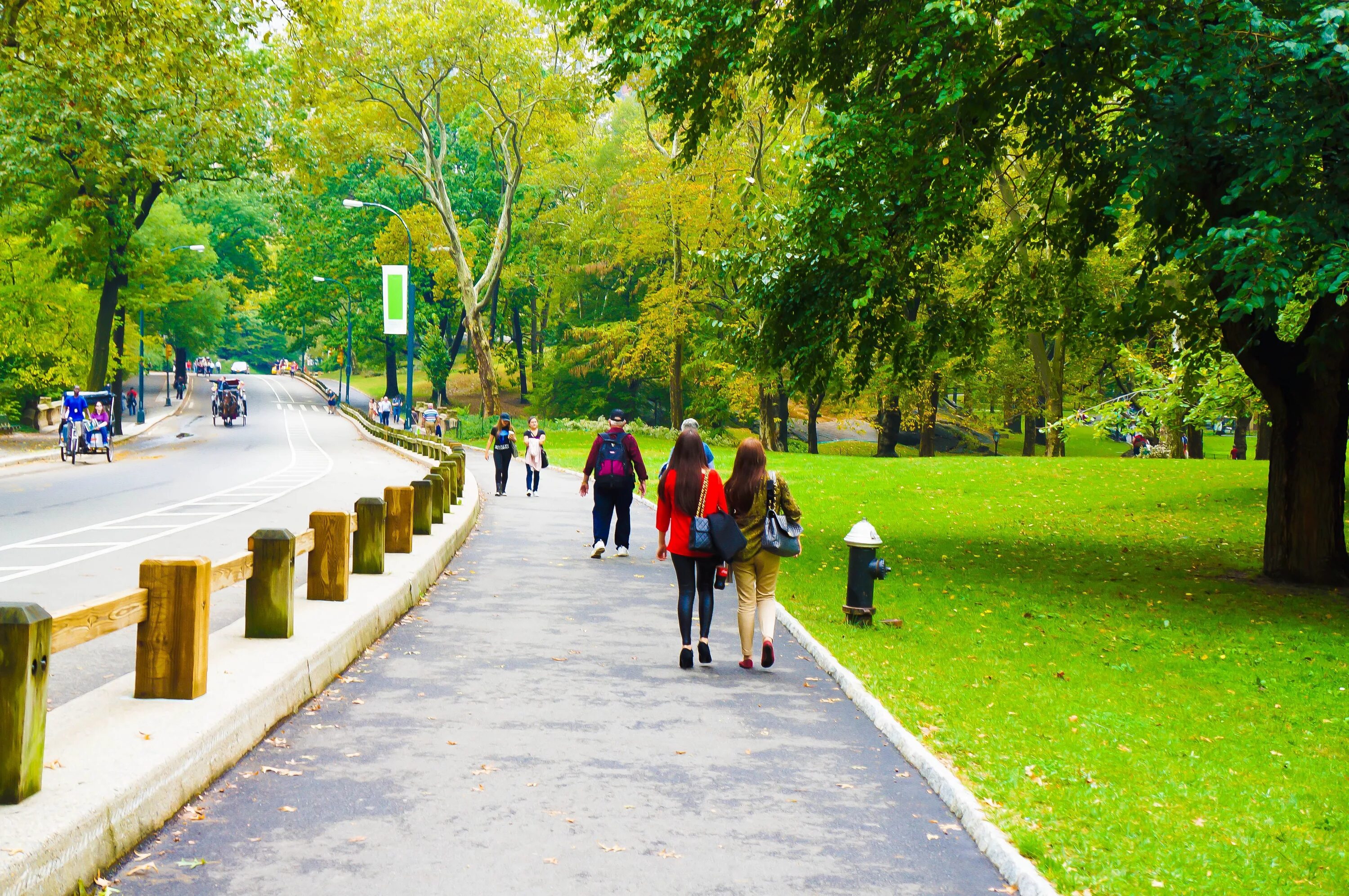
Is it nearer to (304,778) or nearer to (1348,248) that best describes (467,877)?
(304,778)

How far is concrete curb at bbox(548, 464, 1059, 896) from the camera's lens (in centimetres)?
469

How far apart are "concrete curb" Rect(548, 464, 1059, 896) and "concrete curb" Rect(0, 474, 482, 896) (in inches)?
141

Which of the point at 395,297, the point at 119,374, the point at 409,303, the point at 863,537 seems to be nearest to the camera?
the point at 863,537

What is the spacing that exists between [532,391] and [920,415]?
106 ft

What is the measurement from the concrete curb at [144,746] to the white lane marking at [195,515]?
Result: 4.85 metres

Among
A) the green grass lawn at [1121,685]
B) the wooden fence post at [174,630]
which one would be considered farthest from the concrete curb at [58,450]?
the wooden fence post at [174,630]

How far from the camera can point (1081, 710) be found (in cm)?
777

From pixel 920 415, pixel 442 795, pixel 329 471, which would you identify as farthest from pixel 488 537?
pixel 920 415

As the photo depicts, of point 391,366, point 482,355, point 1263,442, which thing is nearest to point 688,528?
point 1263,442

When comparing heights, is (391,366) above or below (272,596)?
above

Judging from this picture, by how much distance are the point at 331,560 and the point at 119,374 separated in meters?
49.4

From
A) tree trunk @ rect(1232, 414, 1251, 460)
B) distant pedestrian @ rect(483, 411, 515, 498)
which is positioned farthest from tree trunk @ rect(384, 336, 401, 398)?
tree trunk @ rect(1232, 414, 1251, 460)

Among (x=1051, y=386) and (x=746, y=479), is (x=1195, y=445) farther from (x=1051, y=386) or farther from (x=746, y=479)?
(x=746, y=479)

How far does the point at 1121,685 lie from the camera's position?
28.8 feet
